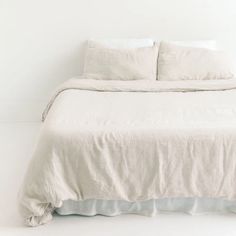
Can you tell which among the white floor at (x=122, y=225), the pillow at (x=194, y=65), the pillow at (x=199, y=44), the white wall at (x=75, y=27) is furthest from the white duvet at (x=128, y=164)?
the white wall at (x=75, y=27)

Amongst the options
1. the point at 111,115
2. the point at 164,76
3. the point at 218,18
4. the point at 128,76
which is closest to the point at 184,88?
the point at 164,76

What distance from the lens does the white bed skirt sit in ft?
6.97

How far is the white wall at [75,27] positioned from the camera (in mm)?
3477

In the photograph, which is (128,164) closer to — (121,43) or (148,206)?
(148,206)

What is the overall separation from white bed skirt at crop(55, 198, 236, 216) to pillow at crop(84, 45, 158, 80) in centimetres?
131

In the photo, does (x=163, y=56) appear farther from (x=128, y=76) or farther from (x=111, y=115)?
(x=111, y=115)

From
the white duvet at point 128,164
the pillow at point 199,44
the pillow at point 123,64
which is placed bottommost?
the white duvet at point 128,164

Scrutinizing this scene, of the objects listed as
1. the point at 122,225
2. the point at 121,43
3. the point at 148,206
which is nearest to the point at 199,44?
the point at 121,43

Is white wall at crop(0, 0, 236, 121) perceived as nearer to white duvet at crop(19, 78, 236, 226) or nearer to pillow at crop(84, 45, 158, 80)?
pillow at crop(84, 45, 158, 80)

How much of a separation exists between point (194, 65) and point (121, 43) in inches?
27.9

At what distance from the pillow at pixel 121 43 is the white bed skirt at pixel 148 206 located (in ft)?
5.50

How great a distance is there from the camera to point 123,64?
3.19m

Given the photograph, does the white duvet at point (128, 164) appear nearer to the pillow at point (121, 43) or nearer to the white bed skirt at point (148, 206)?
the white bed skirt at point (148, 206)

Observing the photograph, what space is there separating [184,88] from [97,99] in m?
0.68
